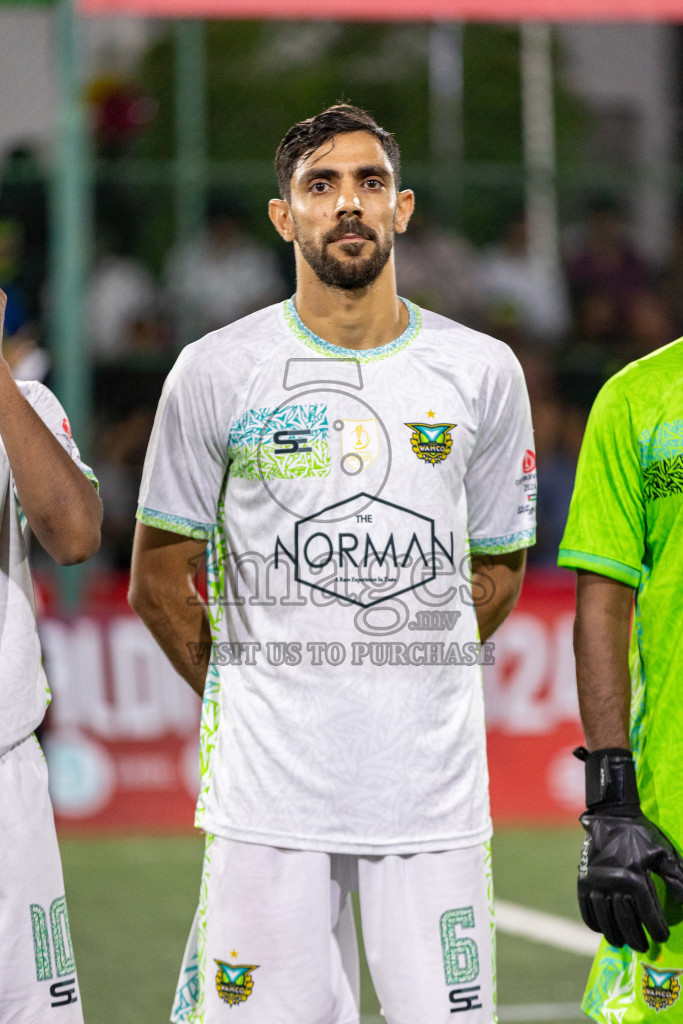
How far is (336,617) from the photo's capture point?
3.19 metres

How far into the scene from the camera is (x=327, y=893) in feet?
10.5

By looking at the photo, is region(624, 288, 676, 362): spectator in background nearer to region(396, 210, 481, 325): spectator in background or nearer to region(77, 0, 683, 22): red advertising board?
region(396, 210, 481, 325): spectator in background

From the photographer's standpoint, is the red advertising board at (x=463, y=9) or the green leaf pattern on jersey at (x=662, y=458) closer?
the green leaf pattern on jersey at (x=662, y=458)

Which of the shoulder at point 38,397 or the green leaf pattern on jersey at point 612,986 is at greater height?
the shoulder at point 38,397

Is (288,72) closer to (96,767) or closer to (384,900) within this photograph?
(96,767)

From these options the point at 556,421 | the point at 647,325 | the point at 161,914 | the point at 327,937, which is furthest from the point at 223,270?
the point at 327,937

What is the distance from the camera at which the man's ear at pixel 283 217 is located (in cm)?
341

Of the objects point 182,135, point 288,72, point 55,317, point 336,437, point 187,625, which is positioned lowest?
point 187,625

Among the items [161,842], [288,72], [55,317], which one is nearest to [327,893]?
[161,842]

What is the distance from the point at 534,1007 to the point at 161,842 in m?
3.02

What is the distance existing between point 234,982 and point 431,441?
1199 mm

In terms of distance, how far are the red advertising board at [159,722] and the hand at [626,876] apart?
497 cm

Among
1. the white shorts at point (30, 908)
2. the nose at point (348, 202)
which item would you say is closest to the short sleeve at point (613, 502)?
the nose at point (348, 202)

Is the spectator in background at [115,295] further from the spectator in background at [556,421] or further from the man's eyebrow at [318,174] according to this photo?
the man's eyebrow at [318,174]
